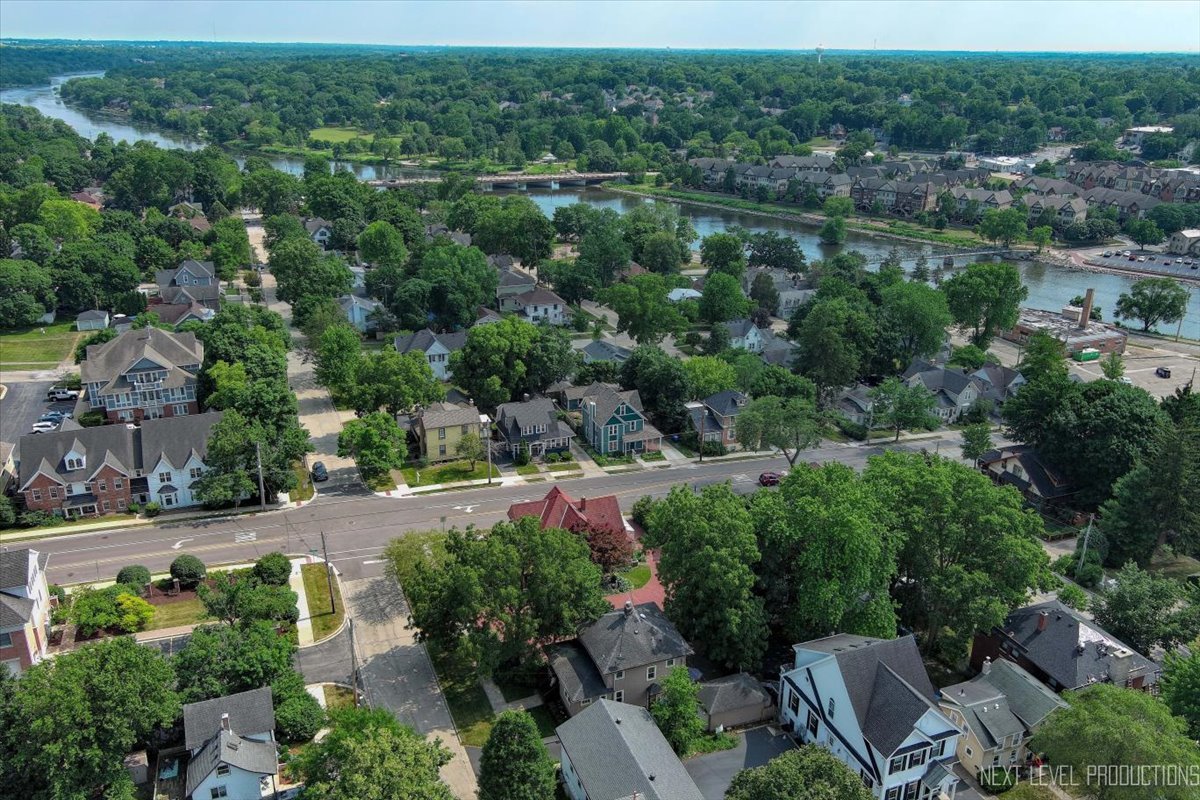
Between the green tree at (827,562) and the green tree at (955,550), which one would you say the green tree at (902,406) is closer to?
the green tree at (955,550)

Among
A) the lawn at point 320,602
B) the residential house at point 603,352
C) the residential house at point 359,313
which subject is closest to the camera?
the lawn at point 320,602

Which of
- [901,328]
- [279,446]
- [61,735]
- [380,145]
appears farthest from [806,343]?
[380,145]

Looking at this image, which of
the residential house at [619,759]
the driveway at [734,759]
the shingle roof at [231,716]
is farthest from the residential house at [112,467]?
the driveway at [734,759]

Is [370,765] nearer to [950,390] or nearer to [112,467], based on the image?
[112,467]

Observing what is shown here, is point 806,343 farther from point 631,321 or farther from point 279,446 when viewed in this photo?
point 279,446

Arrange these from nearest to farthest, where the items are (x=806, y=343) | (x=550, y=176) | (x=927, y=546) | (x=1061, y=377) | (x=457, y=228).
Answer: (x=927, y=546) → (x=1061, y=377) → (x=806, y=343) → (x=457, y=228) → (x=550, y=176)
